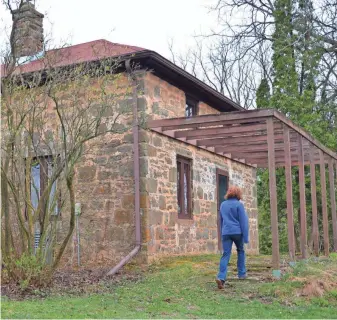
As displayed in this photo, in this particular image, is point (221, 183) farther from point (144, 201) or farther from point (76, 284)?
point (76, 284)

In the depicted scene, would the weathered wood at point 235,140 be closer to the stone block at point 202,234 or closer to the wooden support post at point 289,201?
the wooden support post at point 289,201

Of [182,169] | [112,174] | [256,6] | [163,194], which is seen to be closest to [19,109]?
[112,174]

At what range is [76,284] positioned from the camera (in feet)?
31.1

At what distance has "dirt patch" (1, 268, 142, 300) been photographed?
339 inches

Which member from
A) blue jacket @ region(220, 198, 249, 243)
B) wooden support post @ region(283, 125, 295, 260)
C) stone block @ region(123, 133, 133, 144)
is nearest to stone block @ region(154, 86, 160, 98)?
stone block @ region(123, 133, 133, 144)

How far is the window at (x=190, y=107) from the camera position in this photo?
14039 millimetres

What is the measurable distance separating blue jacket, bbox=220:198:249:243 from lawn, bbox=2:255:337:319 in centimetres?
83

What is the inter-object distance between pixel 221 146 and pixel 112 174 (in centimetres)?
350

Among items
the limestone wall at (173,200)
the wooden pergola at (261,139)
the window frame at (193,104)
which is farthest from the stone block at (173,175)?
the window frame at (193,104)

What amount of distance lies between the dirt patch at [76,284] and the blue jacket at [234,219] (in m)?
2.05

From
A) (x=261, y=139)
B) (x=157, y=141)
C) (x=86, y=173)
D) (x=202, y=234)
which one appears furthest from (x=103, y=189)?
(x=261, y=139)

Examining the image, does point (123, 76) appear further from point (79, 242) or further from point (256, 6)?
point (256, 6)

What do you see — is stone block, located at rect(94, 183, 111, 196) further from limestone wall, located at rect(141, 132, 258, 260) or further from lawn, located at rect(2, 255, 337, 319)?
lawn, located at rect(2, 255, 337, 319)

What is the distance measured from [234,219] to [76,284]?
279 centimetres
